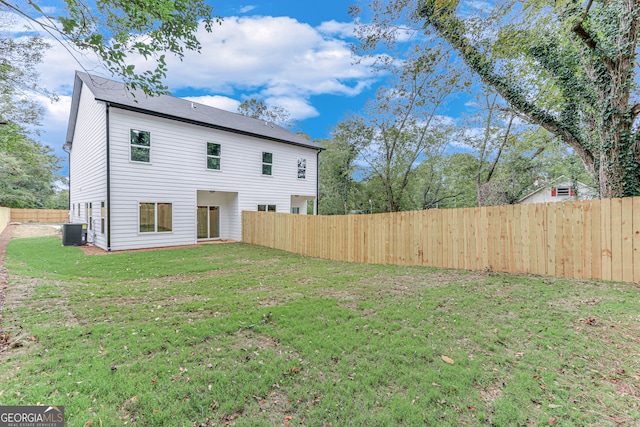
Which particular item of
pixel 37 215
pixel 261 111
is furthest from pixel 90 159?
pixel 37 215

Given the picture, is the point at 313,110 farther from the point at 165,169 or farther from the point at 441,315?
the point at 441,315

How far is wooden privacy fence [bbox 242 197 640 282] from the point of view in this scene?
5168 mm

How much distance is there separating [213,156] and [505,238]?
487 inches

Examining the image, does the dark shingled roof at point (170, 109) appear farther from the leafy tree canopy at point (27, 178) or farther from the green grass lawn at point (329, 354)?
the green grass lawn at point (329, 354)

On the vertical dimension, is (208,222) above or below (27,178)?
below

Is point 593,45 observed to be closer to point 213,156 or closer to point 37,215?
point 213,156

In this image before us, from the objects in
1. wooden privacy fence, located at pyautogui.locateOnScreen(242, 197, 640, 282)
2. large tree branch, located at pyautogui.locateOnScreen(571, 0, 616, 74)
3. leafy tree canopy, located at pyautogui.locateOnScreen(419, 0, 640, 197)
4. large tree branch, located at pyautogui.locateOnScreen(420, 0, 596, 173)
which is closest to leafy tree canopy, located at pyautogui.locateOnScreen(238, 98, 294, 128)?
wooden privacy fence, located at pyautogui.locateOnScreen(242, 197, 640, 282)

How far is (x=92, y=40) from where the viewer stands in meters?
3.36

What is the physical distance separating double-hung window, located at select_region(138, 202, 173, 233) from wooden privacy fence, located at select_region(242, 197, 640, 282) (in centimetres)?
678

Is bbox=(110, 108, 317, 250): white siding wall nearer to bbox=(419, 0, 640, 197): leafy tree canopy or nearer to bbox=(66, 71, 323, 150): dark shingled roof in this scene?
bbox=(66, 71, 323, 150): dark shingled roof

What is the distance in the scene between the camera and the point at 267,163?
603 inches

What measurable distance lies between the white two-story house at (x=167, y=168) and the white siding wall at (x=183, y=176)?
0.04m

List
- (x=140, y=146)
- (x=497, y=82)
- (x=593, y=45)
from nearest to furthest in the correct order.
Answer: (x=593, y=45)
(x=497, y=82)
(x=140, y=146)

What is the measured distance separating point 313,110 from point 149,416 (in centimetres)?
2685
